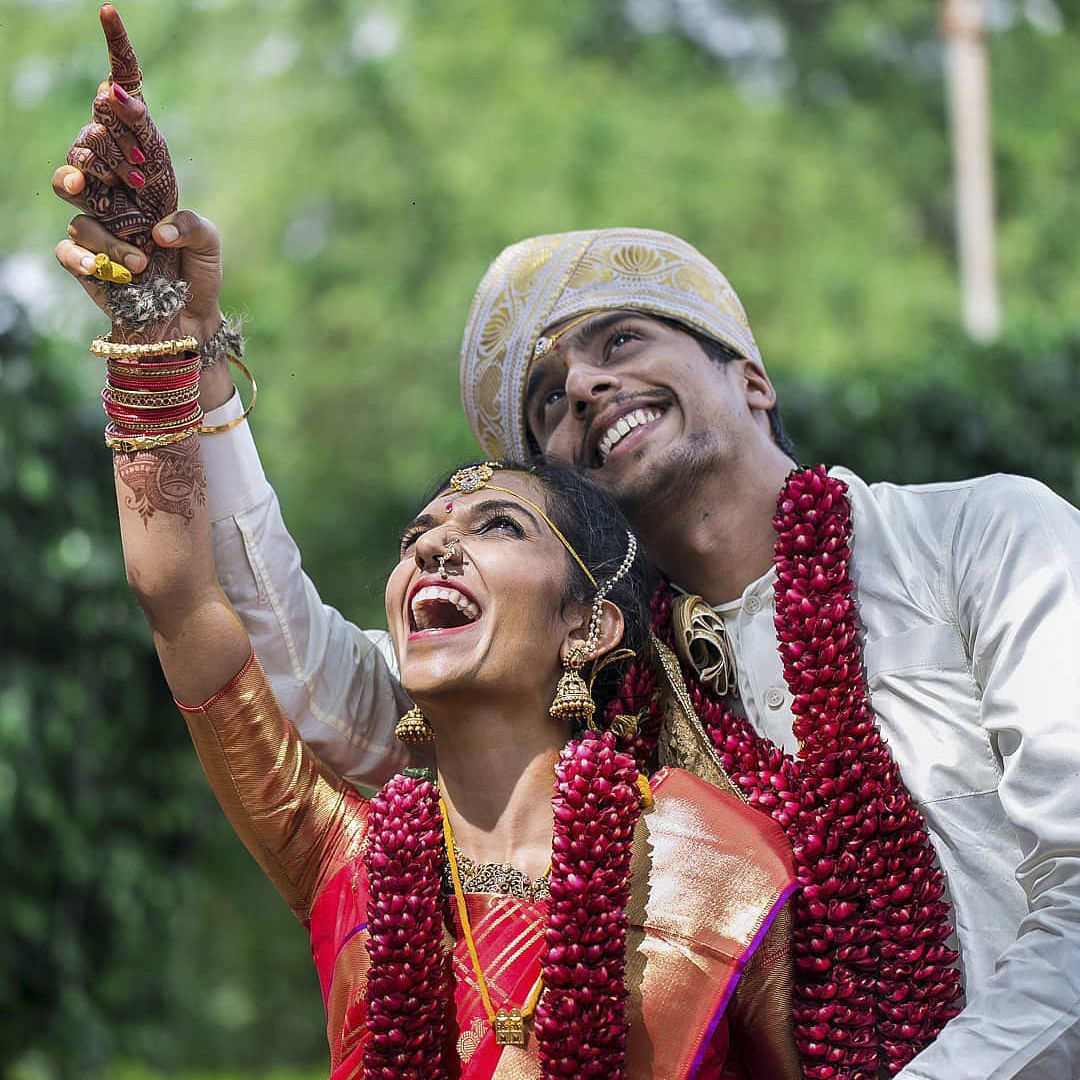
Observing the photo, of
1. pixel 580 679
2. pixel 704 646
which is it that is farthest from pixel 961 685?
pixel 580 679

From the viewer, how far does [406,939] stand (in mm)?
2982

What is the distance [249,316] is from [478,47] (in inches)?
720

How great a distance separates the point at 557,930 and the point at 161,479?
1.15 meters

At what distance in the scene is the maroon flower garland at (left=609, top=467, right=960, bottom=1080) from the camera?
310 cm

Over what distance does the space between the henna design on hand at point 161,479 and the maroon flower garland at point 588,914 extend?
90cm

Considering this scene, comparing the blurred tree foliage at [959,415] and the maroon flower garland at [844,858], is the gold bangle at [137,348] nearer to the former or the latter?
the maroon flower garland at [844,858]

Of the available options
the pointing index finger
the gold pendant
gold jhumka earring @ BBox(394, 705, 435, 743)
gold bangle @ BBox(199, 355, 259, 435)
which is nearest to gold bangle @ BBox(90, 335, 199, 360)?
gold bangle @ BBox(199, 355, 259, 435)

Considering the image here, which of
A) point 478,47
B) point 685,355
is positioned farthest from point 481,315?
point 478,47

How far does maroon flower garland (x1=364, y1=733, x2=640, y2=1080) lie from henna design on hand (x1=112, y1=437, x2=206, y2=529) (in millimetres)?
723

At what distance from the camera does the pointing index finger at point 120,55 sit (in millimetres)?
2645

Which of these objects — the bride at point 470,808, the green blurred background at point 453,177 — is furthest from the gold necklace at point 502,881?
the green blurred background at point 453,177

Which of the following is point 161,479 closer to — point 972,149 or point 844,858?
point 844,858

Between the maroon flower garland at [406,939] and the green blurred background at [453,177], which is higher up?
the maroon flower garland at [406,939]

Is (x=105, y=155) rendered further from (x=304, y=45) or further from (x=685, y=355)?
(x=304, y=45)
